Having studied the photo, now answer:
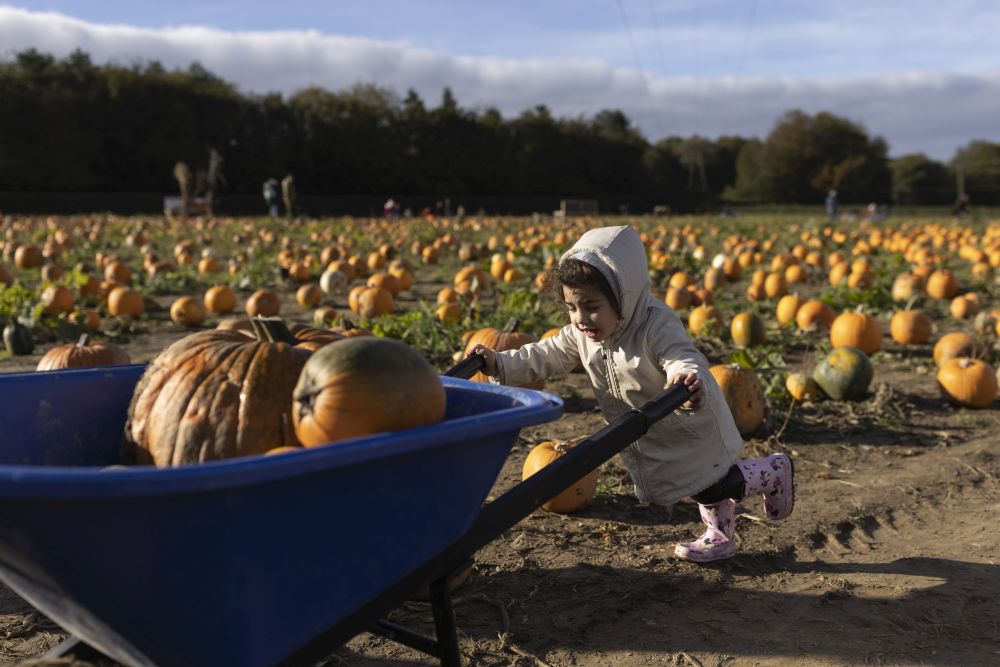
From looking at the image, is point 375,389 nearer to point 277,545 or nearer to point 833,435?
point 277,545

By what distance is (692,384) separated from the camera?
2.93 meters

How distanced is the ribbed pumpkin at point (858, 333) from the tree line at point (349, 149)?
109ft

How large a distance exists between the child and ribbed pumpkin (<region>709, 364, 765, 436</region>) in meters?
1.16

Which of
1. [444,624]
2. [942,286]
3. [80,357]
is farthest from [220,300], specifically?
[942,286]

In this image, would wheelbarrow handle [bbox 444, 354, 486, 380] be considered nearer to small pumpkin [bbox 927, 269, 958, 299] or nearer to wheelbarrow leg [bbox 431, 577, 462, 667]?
wheelbarrow leg [bbox 431, 577, 462, 667]

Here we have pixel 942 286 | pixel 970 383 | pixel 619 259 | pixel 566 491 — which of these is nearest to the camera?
pixel 619 259

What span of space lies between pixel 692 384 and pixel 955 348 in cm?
419

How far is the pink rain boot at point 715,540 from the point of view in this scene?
138 inches

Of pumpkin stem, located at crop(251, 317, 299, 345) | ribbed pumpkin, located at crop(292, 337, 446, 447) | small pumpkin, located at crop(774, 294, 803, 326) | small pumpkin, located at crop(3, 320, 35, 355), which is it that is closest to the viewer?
ribbed pumpkin, located at crop(292, 337, 446, 447)

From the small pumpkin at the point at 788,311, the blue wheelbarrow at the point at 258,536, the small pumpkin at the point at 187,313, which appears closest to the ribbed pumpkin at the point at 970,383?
the small pumpkin at the point at 788,311

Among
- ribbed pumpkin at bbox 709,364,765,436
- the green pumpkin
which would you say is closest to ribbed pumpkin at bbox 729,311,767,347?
the green pumpkin

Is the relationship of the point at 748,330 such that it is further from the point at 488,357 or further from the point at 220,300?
the point at 220,300

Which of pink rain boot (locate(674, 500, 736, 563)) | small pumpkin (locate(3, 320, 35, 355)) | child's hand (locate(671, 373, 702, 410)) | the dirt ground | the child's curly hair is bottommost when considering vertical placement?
A: the dirt ground

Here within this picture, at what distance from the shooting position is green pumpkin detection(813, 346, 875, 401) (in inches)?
219
